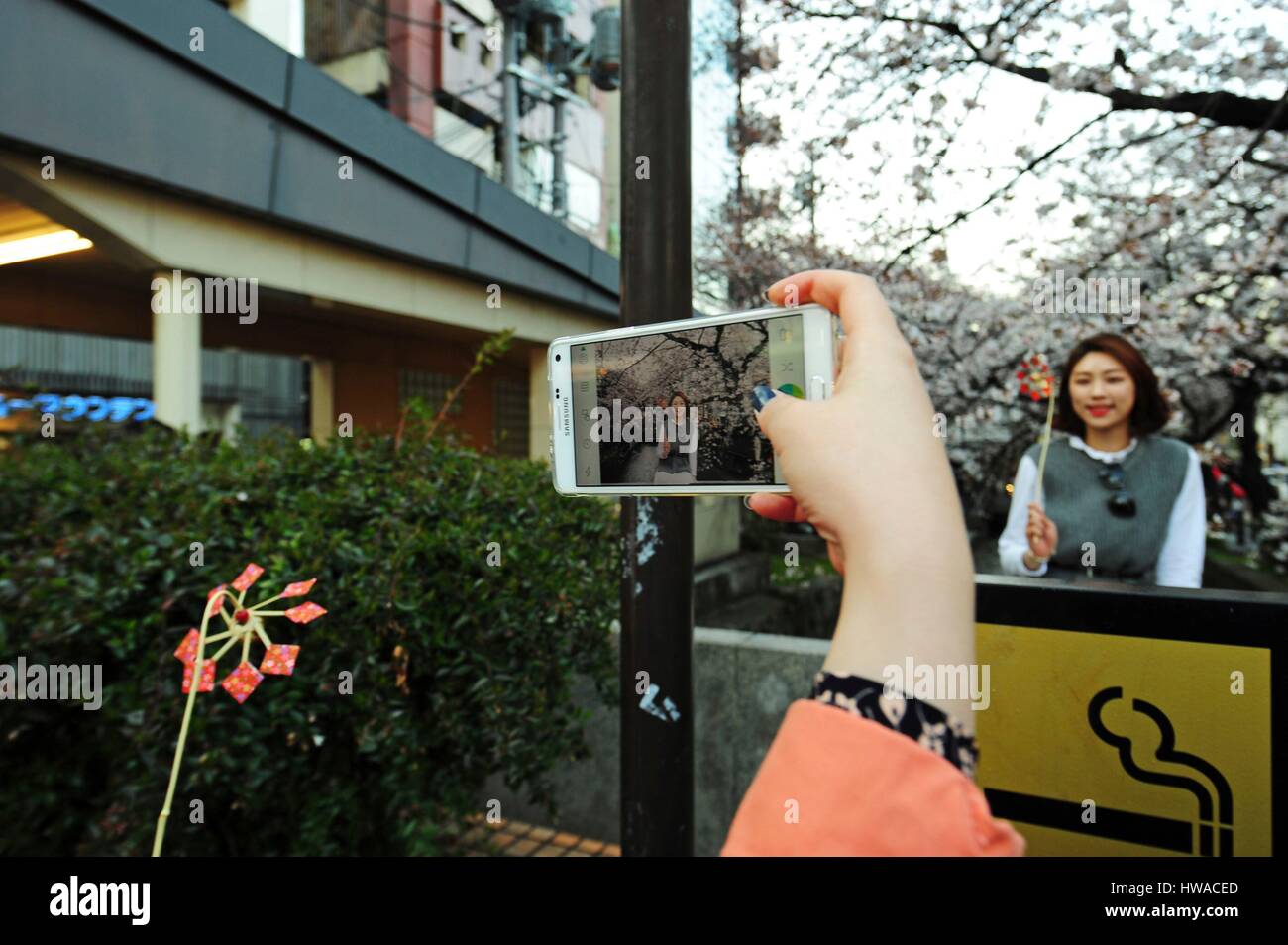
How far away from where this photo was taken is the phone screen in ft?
4.08

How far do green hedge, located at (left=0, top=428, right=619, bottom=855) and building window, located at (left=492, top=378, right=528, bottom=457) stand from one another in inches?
416

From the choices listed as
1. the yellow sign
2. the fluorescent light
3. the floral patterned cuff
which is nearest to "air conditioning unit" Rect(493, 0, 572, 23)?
the fluorescent light

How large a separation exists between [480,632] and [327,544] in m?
0.59

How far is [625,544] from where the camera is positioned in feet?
6.94

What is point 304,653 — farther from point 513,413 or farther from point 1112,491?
point 513,413

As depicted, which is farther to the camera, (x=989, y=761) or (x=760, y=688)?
(x=760, y=688)

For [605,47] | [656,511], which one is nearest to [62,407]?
[656,511]

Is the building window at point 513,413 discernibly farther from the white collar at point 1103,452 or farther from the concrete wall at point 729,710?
the white collar at point 1103,452

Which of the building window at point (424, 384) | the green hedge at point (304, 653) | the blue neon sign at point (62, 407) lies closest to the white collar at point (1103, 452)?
the green hedge at point (304, 653)

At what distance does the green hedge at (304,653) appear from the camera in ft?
8.18

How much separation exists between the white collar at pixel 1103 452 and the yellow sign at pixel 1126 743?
1724mm

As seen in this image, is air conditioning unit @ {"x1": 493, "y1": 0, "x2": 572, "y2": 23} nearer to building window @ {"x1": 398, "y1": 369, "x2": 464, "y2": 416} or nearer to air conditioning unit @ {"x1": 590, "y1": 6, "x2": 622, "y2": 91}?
air conditioning unit @ {"x1": 590, "y1": 6, "x2": 622, "y2": 91}
